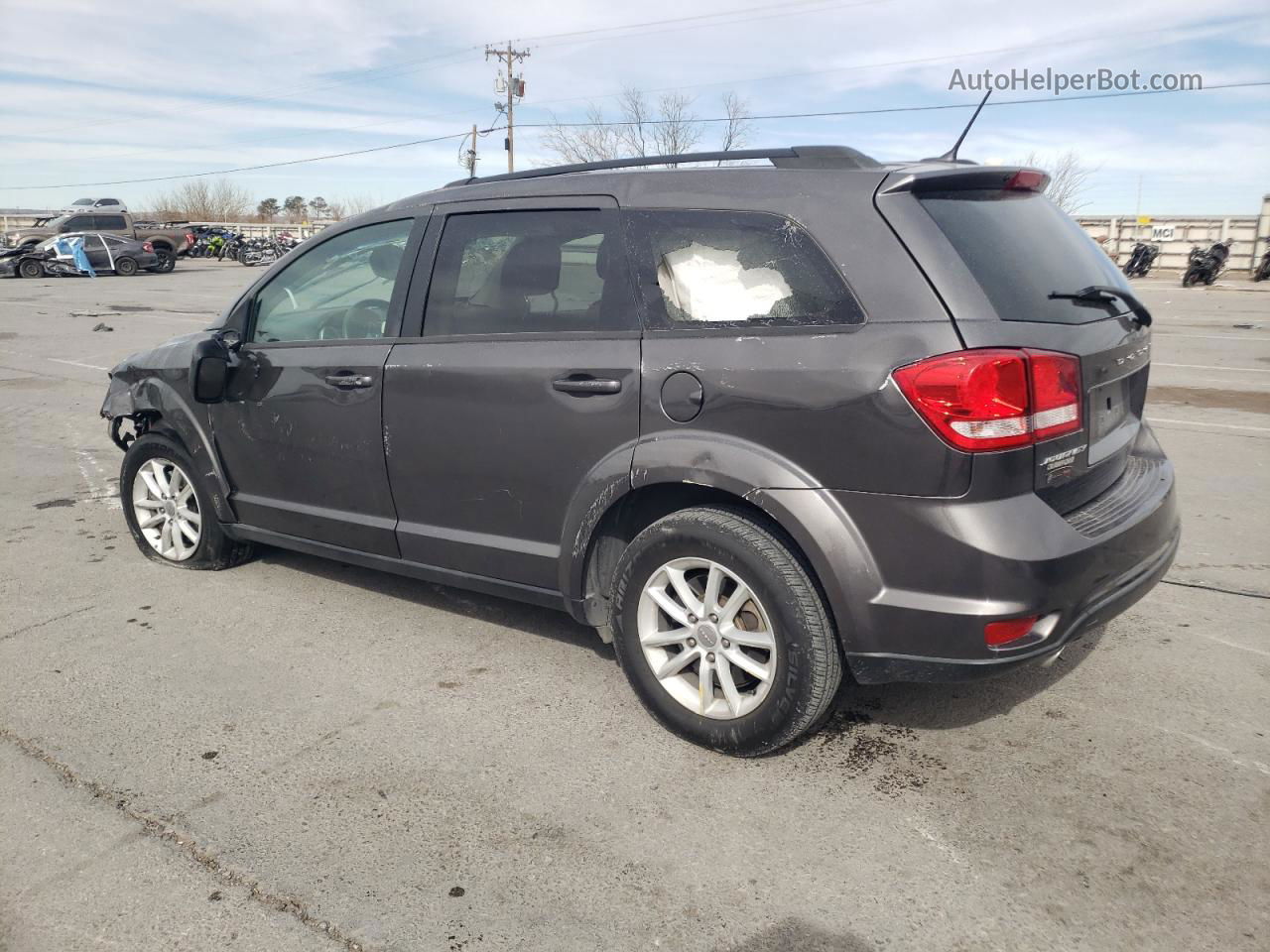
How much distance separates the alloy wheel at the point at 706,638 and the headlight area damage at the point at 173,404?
2.44 meters

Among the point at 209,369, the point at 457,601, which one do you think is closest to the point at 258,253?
the point at 209,369

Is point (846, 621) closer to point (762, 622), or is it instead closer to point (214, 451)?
point (762, 622)

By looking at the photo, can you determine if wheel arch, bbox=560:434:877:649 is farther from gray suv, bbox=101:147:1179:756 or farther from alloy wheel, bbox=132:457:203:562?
alloy wheel, bbox=132:457:203:562

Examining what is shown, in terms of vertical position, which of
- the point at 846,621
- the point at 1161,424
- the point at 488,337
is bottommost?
the point at 1161,424

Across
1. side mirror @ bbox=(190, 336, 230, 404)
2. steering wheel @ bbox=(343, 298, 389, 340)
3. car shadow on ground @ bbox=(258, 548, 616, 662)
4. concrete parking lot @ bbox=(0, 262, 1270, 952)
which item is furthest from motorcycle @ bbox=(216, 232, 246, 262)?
steering wheel @ bbox=(343, 298, 389, 340)

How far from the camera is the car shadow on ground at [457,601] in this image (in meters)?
4.21

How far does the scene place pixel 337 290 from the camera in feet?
14.1

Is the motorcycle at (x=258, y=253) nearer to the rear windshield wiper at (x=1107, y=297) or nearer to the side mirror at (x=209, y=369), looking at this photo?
the side mirror at (x=209, y=369)

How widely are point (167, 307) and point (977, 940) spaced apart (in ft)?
72.9

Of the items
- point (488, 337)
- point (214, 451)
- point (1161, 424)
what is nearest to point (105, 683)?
point (214, 451)

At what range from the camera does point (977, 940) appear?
2.34 meters

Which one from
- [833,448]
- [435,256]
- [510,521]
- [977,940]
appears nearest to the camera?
[977,940]

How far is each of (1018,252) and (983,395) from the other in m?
0.63

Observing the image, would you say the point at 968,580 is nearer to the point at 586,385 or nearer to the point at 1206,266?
the point at 586,385
